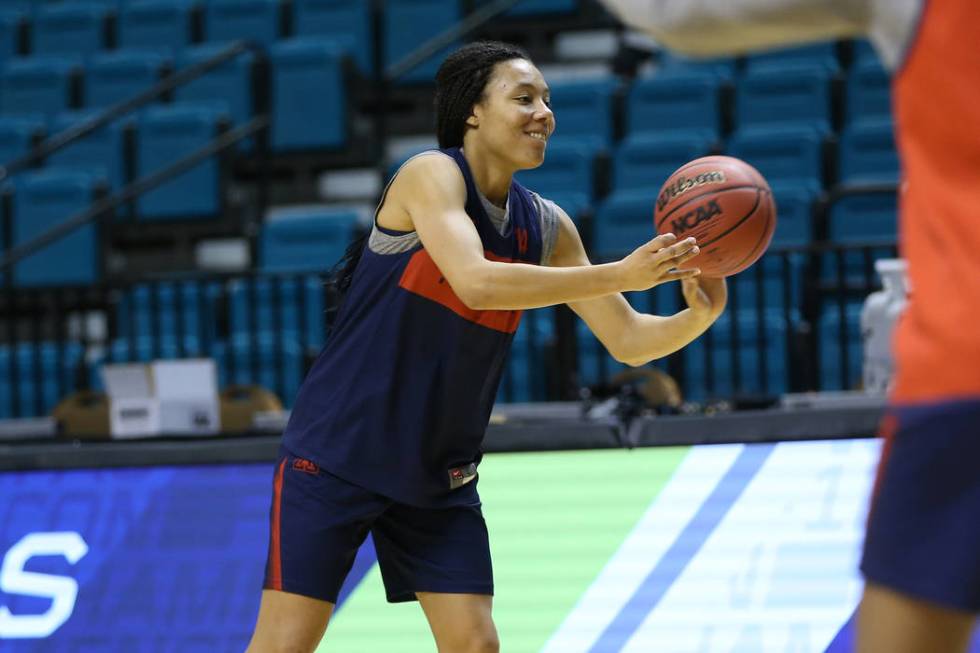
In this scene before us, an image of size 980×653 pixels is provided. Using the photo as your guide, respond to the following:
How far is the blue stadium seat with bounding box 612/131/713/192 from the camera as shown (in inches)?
355

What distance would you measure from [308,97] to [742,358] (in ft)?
14.2

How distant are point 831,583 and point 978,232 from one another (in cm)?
273

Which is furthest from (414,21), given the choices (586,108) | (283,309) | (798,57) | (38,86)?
(283,309)

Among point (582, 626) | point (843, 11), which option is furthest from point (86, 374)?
point (843, 11)

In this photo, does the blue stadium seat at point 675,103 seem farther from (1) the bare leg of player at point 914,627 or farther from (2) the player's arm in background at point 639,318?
(1) the bare leg of player at point 914,627

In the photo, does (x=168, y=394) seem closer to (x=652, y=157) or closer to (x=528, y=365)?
(x=528, y=365)

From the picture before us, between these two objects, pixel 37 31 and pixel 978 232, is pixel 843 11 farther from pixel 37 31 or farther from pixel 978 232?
pixel 37 31

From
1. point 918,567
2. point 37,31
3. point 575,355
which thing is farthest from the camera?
point 37,31

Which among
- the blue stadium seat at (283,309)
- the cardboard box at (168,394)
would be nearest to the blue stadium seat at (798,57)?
the blue stadium seat at (283,309)

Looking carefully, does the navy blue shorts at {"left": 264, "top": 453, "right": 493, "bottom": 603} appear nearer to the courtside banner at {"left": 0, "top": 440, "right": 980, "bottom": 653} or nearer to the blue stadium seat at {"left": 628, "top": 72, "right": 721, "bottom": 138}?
the courtside banner at {"left": 0, "top": 440, "right": 980, "bottom": 653}

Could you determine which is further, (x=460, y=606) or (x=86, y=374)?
(x=86, y=374)

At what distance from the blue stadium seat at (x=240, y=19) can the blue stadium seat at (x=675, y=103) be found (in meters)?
3.42

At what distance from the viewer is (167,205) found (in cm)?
1042

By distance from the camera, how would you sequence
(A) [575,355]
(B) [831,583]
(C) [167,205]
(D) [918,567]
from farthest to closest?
1. (C) [167,205]
2. (A) [575,355]
3. (B) [831,583]
4. (D) [918,567]
